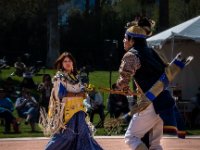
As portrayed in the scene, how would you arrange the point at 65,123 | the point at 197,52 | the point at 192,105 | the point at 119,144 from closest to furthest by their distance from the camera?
the point at 65,123, the point at 119,144, the point at 192,105, the point at 197,52

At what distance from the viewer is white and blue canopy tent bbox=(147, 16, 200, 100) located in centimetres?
1792

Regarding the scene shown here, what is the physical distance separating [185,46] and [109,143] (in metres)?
5.72

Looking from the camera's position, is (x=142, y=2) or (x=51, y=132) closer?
(x=51, y=132)

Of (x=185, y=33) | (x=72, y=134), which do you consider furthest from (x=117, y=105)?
(x=72, y=134)

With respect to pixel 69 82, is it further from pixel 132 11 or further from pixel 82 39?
pixel 132 11

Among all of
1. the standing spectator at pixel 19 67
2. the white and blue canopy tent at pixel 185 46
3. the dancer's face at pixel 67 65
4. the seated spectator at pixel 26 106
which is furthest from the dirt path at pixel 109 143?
the standing spectator at pixel 19 67

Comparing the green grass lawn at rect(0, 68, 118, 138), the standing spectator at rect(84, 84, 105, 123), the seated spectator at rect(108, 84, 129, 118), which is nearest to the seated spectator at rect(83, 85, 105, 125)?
the standing spectator at rect(84, 84, 105, 123)

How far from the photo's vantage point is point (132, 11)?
177 feet

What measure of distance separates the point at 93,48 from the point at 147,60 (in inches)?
1593

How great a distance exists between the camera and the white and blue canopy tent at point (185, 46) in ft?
58.8

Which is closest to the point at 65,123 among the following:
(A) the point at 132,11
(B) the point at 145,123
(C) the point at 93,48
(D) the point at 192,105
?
(B) the point at 145,123

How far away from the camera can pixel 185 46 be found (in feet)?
63.5

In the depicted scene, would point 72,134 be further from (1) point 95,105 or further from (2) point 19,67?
(2) point 19,67

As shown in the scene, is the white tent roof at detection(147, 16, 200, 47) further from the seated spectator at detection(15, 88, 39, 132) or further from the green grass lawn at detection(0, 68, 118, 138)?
the seated spectator at detection(15, 88, 39, 132)
